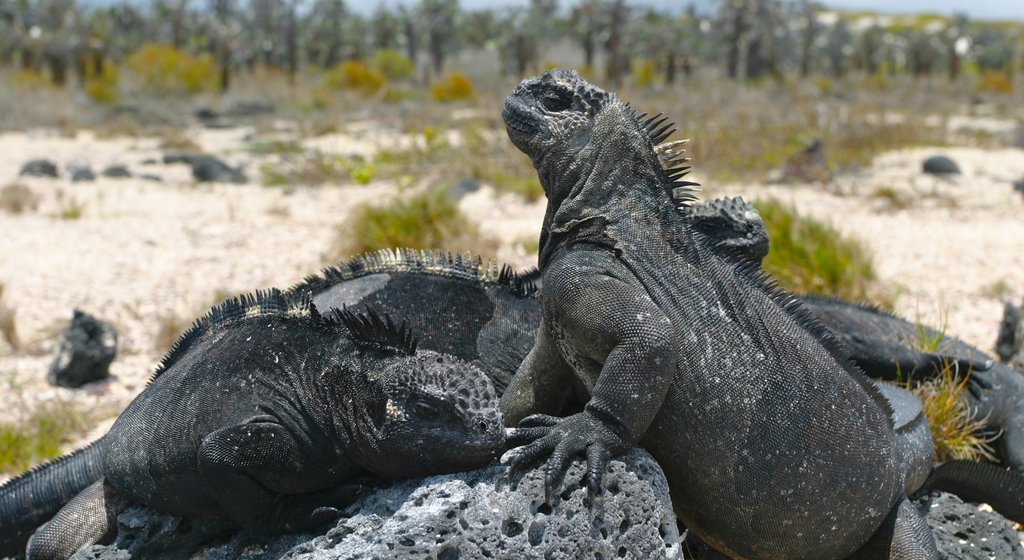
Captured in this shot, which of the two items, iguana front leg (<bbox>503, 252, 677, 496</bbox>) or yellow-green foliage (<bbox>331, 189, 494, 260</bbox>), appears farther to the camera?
yellow-green foliage (<bbox>331, 189, 494, 260</bbox>)

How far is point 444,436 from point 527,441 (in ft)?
0.90

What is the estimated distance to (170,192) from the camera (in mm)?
14172

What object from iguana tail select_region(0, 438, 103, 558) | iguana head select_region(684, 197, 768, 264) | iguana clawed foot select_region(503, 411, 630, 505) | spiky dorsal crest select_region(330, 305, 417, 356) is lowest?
iguana tail select_region(0, 438, 103, 558)

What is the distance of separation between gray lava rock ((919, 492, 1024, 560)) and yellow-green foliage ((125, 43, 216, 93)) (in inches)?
1395

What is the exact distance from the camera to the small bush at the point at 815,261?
7.49 metres

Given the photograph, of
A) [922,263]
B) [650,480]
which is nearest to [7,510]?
[650,480]

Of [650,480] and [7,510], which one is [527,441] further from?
[7,510]

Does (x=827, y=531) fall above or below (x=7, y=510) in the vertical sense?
above

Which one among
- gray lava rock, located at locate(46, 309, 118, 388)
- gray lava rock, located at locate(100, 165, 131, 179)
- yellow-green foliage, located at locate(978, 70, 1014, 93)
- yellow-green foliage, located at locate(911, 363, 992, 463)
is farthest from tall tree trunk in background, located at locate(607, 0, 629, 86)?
yellow-green foliage, located at locate(911, 363, 992, 463)

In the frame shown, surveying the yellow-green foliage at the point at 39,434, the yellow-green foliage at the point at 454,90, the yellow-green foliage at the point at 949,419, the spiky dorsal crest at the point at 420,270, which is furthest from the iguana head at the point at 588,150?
the yellow-green foliage at the point at 454,90

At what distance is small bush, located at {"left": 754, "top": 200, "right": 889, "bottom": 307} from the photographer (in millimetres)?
7488

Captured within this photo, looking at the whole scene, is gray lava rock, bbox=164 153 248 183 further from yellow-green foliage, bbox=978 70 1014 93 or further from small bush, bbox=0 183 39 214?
yellow-green foliage, bbox=978 70 1014 93

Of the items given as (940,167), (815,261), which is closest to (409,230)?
(815,261)

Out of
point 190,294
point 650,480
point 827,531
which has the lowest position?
point 190,294
